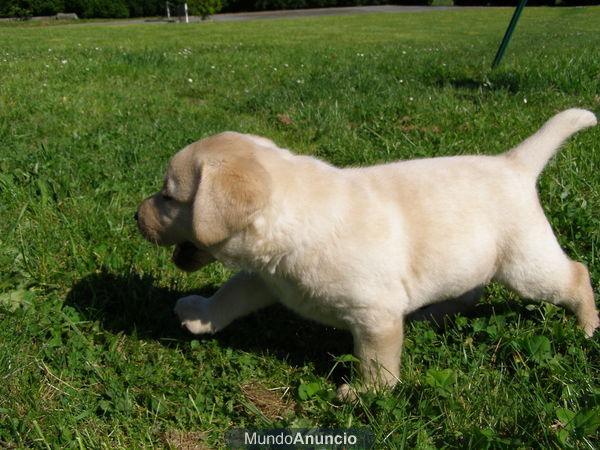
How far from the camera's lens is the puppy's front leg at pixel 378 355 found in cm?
243

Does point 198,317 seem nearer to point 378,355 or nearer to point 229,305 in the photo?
point 229,305

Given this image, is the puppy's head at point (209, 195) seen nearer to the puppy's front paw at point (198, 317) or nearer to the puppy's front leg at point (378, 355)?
the puppy's front paw at point (198, 317)

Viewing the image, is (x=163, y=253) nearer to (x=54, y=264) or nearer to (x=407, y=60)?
(x=54, y=264)

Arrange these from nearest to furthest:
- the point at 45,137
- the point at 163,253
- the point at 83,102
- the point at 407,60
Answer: the point at 163,253, the point at 45,137, the point at 83,102, the point at 407,60

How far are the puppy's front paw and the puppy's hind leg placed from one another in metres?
1.46

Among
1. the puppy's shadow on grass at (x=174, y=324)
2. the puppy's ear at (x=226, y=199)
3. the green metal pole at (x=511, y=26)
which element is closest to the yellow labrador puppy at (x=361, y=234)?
the puppy's ear at (x=226, y=199)

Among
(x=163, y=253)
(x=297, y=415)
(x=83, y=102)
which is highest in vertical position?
(x=83, y=102)

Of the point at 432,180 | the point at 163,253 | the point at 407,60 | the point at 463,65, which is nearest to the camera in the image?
the point at 432,180

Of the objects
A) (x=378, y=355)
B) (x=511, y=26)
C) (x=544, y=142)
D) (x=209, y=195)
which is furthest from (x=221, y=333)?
(x=511, y=26)

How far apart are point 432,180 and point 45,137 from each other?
414 cm

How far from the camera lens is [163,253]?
3531 millimetres

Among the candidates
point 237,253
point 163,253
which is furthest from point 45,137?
point 237,253

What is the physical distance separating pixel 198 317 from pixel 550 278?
1743mm

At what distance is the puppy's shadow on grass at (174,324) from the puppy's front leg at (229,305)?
12cm
